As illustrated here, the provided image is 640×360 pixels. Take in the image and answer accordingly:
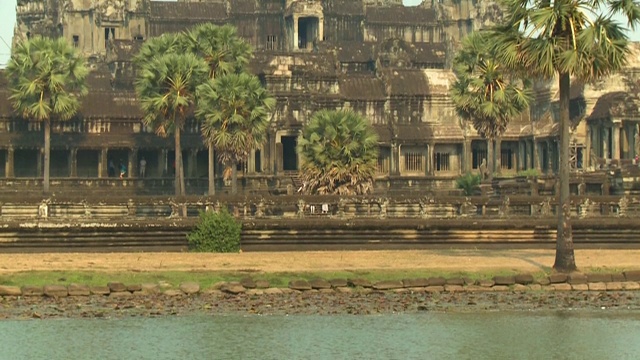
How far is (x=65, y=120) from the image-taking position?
90188 millimetres

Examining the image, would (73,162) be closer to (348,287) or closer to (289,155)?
(289,155)

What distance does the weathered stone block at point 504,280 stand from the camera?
4031 centimetres

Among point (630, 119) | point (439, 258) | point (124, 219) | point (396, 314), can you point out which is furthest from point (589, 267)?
point (630, 119)

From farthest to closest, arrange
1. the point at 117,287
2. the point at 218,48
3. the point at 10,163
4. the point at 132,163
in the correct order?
the point at 132,163, the point at 10,163, the point at 218,48, the point at 117,287

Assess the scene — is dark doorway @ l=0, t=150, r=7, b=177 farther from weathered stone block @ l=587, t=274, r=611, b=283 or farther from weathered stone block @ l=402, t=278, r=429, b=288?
weathered stone block @ l=587, t=274, r=611, b=283

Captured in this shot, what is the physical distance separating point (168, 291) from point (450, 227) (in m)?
12.4

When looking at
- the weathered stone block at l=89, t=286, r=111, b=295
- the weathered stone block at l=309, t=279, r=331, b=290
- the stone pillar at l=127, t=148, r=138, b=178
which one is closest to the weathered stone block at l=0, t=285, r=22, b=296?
the weathered stone block at l=89, t=286, r=111, b=295

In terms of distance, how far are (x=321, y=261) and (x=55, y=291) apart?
862 cm

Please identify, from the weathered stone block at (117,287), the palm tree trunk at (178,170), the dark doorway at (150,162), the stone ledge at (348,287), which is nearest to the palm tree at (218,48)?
the palm tree trunk at (178,170)

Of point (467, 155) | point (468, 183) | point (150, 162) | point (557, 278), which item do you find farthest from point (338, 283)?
point (467, 155)

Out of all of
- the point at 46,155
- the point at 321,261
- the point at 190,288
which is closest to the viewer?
the point at 190,288

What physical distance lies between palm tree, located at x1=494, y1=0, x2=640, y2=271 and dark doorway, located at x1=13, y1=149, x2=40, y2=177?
53.5 metres

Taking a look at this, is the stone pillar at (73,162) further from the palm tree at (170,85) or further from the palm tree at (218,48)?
the palm tree at (170,85)

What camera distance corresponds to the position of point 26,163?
92812 millimetres
